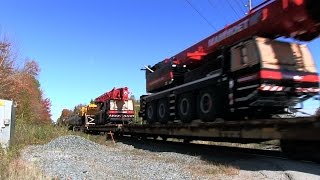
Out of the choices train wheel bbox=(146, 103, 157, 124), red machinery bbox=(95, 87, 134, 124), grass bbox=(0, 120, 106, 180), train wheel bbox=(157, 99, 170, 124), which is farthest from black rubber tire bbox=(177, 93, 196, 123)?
red machinery bbox=(95, 87, 134, 124)

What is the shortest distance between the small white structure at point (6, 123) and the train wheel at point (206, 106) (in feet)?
21.7

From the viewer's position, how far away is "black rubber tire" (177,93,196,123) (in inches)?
607

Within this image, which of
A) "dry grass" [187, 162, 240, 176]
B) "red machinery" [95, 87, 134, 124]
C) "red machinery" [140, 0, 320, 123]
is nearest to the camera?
"dry grass" [187, 162, 240, 176]

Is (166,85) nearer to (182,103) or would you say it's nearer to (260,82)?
(182,103)

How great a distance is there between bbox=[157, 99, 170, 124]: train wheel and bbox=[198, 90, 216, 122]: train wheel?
3.17m

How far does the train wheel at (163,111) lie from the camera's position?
17862 mm

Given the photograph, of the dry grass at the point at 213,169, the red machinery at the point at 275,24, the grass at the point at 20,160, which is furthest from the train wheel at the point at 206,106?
the grass at the point at 20,160

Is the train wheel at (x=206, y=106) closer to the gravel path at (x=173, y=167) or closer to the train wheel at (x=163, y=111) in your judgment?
the gravel path at (x=173, y=167)

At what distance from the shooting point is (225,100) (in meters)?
13.2

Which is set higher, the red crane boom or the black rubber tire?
the red crane boom

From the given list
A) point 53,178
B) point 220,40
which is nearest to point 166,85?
point 220,40

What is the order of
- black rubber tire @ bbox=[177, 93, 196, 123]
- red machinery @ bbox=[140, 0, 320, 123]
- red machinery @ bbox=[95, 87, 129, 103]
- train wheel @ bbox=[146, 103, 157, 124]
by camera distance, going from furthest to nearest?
red machinery @ bbox=[95, 87, 129, 103] < train wheel @ bbox=[146, 103, 157, 124] < black rubber tire @ bbox=[177, 93, 196, 123] < red machinery @ bbox=[140, 0, 320, 123]

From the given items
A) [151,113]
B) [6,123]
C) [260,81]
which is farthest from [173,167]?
[151,113]

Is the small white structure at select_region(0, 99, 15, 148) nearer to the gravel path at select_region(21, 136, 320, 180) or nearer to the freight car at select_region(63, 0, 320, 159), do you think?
the gravel path at select_region(21, 136, 320, 180)
